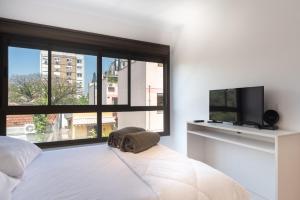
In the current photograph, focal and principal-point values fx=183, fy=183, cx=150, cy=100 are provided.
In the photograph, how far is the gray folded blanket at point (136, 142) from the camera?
172 cm

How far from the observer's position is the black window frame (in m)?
2.40

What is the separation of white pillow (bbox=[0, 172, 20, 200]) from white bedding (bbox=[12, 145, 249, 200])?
36mm

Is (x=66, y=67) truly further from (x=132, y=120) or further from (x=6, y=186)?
(x=6, y=186)

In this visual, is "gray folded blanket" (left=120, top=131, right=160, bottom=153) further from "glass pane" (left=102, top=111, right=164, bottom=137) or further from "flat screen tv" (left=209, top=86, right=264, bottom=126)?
"glass pane" (left=102, top=111, right=164, bottom=137)

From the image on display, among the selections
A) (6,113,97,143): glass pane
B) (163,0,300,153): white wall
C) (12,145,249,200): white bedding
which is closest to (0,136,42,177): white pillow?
(12,145,249,200): white bedding

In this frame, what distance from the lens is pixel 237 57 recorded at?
7.68 feet

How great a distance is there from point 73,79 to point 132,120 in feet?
4.00

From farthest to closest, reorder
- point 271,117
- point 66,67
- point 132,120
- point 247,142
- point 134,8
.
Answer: point 132,120 < point 66,67 < point 134,8 < point 247,142 < point 271,117

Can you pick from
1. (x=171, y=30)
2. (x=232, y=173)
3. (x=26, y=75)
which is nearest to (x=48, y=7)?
(x=26, y=75)

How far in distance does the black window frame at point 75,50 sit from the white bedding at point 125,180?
1325mm

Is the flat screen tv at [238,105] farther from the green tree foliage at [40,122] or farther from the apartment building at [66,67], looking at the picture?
the green tree foliage at [40,122]

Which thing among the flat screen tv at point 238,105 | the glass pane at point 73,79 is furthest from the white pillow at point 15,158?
the flat screen tv at point 238,105

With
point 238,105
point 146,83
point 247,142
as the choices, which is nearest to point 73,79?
point 146,83

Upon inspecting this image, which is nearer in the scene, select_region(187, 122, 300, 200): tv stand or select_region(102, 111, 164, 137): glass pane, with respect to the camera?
select_region(187, 122, 300, 200): tv stand
